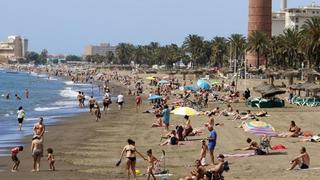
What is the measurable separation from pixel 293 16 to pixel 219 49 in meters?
32.3

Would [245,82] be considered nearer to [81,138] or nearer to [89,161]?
[81,138]

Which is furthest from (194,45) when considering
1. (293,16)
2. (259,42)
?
(259,42)

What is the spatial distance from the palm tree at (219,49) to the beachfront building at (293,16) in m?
24.3

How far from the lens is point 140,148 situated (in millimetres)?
23766

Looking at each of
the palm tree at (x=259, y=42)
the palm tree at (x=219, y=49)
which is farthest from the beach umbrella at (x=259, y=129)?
the palm tree at (x=219, y=49)

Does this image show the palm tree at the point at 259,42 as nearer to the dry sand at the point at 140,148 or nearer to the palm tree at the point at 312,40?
the palm tree at the point at 312,40

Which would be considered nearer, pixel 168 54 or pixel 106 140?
pixel 106 140

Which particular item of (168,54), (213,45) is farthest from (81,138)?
(168,54)

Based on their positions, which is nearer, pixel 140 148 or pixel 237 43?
pixel 140 148

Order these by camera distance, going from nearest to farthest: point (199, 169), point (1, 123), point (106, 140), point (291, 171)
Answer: point (199, 169) → point (291, 171) → point (106, 140) → point (1, 123)

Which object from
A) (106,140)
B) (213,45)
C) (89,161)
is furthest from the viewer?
(213,45)

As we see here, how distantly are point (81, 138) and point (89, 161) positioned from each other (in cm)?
788

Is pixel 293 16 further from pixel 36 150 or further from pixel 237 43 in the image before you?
pixel 36 150

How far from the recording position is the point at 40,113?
4641 centimetres
